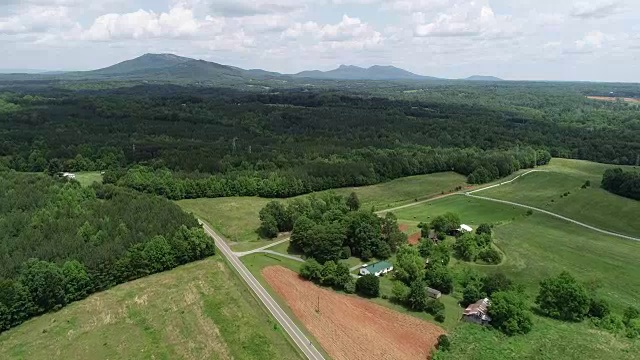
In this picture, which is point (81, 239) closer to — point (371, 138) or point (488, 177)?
point (488, 177)

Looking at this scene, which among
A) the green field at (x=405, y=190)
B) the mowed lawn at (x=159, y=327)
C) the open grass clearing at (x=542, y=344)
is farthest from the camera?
the green field at (x=405, y=190)

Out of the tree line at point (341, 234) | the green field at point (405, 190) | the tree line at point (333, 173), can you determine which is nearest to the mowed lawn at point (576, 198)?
the green field at point (405, 190)

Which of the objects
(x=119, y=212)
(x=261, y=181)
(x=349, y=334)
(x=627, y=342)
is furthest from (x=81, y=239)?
(x=627, y=342)

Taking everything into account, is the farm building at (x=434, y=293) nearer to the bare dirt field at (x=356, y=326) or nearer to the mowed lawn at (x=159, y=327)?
the bare dirt field at (x=356, y=326)

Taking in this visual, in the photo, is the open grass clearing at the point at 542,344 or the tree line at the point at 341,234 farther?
the tree line at the point at 341,234

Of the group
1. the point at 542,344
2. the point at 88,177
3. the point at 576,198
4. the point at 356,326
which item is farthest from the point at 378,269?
the point at 88,177

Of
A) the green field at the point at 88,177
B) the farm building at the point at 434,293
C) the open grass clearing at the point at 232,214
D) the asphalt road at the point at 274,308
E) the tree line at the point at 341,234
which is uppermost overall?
the tree line at the point at 341,234

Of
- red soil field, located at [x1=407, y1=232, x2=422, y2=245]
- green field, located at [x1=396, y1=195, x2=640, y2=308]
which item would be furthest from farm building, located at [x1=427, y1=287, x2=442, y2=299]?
red soil field, located at [x1=407, y1=232, x2=422, y2=245]
